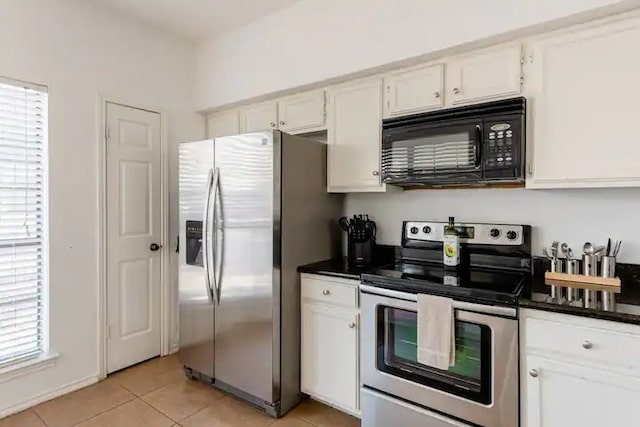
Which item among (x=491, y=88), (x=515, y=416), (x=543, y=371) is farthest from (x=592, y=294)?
(x=491, y=88)

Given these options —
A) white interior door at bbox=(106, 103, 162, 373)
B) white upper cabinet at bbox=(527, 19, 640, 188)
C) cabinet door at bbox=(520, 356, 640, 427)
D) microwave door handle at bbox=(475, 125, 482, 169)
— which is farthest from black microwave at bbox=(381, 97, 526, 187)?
white interior door at bbox=(106, 103, 162, 373)

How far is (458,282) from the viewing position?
1835 mm

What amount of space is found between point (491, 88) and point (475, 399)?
1547 millimetres

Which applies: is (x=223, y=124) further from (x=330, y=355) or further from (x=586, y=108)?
(x=586, y=108)

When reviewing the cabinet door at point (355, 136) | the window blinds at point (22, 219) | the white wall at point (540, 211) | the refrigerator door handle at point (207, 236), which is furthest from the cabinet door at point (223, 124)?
the white wall at point (540, 211)

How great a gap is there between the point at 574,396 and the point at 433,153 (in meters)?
1.29

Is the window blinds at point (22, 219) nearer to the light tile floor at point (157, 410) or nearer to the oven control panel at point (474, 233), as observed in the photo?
the light tile floor at point (157, 410)

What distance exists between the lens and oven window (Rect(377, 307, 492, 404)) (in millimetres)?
1688

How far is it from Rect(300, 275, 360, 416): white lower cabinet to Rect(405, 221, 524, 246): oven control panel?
602 millimetres

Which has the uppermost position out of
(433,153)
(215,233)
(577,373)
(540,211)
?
(433,153)

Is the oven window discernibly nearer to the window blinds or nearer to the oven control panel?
the oven control panel

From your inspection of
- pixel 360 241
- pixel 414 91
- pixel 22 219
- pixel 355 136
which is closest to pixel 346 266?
pixel 360 241

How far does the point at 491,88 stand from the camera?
6.51 feet

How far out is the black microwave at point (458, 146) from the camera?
1.88m
